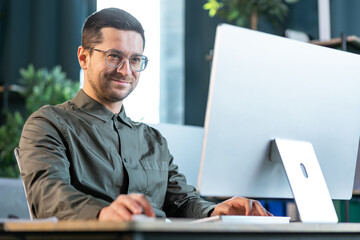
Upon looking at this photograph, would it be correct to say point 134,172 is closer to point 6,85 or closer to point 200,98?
point 200,98

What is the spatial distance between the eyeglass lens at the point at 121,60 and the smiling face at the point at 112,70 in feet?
0.04

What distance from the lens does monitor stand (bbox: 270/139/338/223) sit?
119 cm

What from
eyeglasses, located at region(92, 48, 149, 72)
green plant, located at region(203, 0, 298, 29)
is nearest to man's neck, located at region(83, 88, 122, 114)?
eyeglasses, located at region(92, 48, 149, 72)

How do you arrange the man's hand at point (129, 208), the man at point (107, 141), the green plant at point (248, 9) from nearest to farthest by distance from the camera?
the man's hand at point (129, 208)
the man at point (107, 141)
the green plant at point (248, 9)

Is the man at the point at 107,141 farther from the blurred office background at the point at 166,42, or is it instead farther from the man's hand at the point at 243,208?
the blurred office background at the point at 166,42

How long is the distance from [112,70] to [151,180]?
0.35m

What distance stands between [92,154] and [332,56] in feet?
2.25

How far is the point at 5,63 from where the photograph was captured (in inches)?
210

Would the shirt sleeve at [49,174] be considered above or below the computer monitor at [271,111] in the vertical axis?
below

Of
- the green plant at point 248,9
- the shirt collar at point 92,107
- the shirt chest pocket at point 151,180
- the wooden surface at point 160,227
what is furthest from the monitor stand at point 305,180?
the green plant at point 248,9

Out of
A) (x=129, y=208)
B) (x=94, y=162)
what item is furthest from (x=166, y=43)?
(x=129, y=208)

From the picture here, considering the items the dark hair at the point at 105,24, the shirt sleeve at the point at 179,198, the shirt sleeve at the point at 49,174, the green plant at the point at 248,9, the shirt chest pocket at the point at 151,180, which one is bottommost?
the shirt sleeve at the point at 179,198

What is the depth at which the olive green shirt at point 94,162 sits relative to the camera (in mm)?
1305

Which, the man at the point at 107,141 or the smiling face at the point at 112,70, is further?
the smiling face at the point at 112,70
